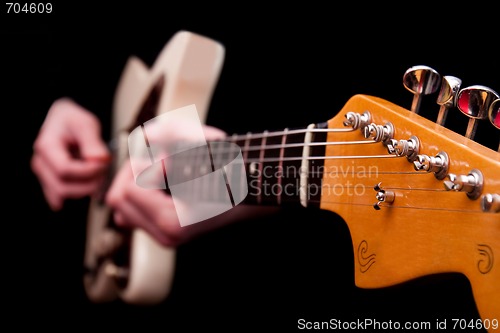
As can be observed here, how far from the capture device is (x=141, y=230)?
32.2 inches

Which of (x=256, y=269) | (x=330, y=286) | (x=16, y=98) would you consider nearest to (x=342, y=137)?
(x=330, y=286)

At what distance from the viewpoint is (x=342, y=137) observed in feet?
1.51

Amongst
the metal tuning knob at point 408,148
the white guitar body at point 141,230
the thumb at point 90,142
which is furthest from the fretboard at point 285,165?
the thumb at point 90,142

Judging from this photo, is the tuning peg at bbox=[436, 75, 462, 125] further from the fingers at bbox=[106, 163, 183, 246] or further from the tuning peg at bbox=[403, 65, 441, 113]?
the fingers at bbox=[106, 163, 183, 246]

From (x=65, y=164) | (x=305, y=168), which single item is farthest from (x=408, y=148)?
(x=65, y=164)

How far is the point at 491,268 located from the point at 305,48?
44 centimetres

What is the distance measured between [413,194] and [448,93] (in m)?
0.07

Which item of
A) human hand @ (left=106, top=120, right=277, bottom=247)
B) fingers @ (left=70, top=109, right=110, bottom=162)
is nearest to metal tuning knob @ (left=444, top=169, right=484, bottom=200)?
human hand @ (left=106, top=120, right=277, bottom=247)

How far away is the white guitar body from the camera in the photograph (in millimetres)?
812

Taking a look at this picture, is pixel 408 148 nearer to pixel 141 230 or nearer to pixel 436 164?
pixel 436 164

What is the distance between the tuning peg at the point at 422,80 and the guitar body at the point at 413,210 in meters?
0.02

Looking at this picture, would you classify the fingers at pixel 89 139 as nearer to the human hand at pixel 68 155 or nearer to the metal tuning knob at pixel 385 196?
the human hand at pixel 68 155

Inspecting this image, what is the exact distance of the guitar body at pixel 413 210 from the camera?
1.05 ft

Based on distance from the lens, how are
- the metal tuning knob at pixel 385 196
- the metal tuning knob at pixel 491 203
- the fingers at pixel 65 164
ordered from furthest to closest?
the fingers at pixel 65 164 → the metal tuning knob at pixel 385 196 → the metal tuning knob at pixel 491 203
